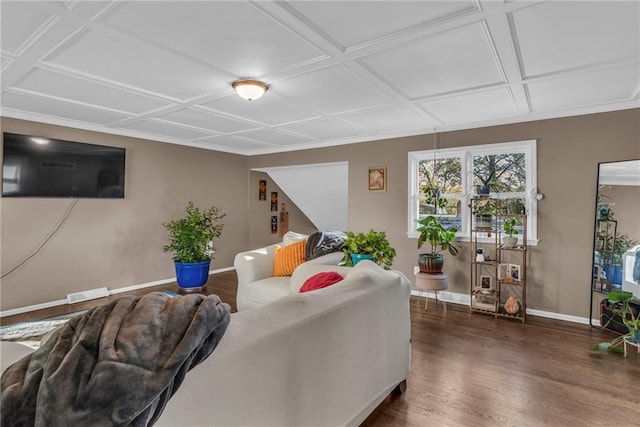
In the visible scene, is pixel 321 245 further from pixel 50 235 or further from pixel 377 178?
pixel 50 235

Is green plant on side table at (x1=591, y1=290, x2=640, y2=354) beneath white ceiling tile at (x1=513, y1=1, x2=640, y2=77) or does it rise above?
beneath

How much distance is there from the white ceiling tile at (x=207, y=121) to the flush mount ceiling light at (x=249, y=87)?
1.13 metres

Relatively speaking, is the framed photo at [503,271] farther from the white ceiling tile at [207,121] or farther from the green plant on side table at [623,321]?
the white ceiling tile at [207,121]

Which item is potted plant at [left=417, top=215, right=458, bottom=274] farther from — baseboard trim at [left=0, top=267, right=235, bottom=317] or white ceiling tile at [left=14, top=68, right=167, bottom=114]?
baseboard trim at [left=0, top=267, right=235, bottom=317]

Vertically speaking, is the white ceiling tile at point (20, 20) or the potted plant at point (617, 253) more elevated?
the white ceiling tile at point (20, 20)

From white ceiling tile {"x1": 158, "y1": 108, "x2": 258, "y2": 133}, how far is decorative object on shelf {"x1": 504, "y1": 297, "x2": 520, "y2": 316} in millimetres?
3765

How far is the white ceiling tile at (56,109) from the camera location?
3.34m

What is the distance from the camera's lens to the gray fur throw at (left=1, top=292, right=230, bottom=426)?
2.57 ft

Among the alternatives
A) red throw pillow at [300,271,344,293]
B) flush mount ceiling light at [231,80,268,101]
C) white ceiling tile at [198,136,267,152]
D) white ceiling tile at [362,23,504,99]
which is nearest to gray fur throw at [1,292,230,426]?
red throw pillow at [300,271,344,293]

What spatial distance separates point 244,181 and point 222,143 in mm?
1041

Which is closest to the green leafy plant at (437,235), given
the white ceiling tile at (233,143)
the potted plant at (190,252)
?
the potted plant at (190,252)

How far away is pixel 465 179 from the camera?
4.32 metres

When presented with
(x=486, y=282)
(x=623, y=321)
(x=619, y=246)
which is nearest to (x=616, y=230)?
(x=619, y=246)

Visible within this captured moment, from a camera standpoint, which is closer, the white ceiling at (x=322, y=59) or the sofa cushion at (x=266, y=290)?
the white ceiling at (x=322, y=59)
